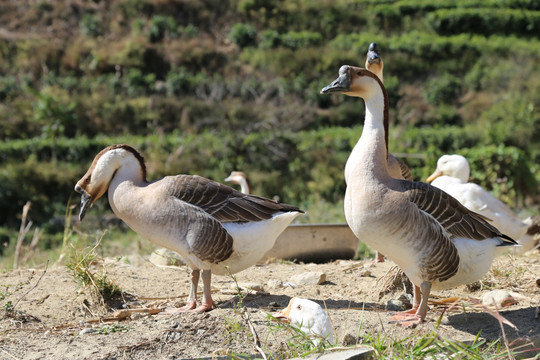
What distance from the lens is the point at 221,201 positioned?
4.90 metres

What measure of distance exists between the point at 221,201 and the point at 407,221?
152cm

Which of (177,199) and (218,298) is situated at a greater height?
(177,199)

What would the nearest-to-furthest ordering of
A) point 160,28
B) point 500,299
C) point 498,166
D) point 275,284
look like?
point 500,299, point 275,284, point 498,166, point 160,28

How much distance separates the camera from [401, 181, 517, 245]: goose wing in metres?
4.25

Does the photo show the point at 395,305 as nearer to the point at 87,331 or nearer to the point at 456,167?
the point at 87,331

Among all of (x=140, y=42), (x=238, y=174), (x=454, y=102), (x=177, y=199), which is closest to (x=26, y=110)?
(x=140, y=42)

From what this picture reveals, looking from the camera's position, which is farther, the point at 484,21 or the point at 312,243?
the point at 484,21

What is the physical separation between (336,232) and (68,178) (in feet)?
37.6

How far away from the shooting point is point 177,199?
187 inches

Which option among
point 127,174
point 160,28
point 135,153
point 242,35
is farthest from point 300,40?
point 127,174

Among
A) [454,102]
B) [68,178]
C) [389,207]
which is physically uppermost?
[389,207]

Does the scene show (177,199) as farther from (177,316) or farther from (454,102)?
(454,102)

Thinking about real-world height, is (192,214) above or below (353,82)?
below

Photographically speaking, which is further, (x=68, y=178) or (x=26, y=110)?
(x=26, y=110)
